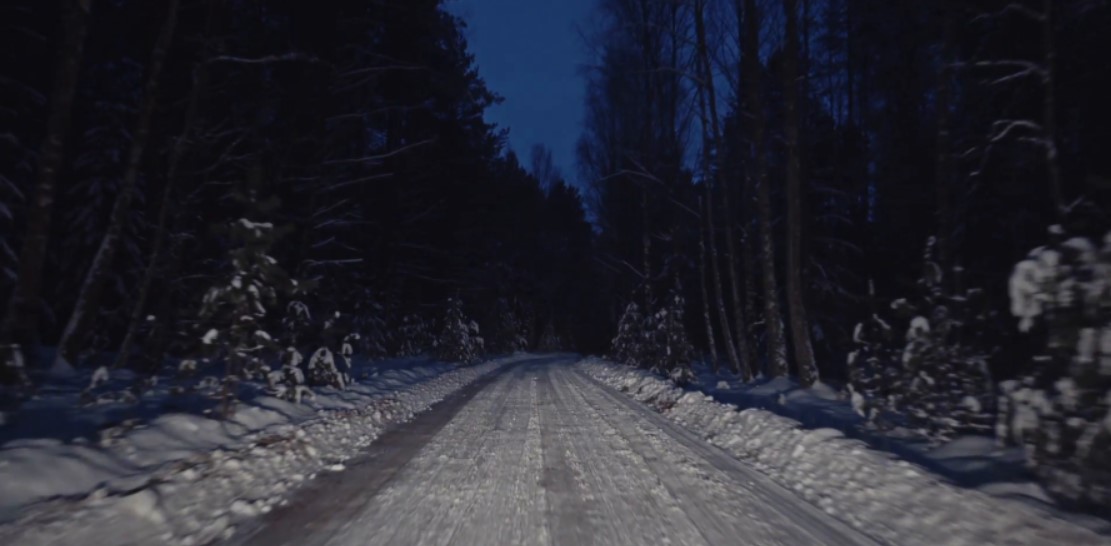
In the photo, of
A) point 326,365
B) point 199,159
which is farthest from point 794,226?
point 199,159

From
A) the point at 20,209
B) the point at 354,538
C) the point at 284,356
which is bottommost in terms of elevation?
the point at 354,538

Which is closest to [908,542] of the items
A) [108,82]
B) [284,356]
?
[284,356]

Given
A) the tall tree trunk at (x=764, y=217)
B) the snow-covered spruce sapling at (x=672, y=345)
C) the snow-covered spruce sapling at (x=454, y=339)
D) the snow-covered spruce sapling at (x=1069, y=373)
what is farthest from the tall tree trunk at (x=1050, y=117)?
the snow-covered spruce sapling at (x=454, y=339)

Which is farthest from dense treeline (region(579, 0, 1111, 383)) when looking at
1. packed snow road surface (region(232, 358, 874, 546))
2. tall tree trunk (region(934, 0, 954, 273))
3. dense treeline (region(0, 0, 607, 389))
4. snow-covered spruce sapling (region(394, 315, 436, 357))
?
snow-covered spruce sapling (region(394, 315, 436, 357))

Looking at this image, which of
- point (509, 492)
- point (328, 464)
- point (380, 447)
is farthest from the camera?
point (380, 447)

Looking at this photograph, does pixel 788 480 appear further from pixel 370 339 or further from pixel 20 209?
pixel 370 339

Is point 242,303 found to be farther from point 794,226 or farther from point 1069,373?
point 794,226

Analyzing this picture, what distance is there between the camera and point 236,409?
11430 millimetres

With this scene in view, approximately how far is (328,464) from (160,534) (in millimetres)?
3362

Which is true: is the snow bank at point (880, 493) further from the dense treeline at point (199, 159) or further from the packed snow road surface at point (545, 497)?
the dense treeline at point (199, 159)

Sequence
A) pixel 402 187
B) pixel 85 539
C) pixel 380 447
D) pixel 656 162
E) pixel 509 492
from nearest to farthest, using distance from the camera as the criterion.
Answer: pixel 85 539
pixel 509 492
pixel 380 447
pixel 656 162
pixel 402 187

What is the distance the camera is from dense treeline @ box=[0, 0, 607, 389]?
11.6 m

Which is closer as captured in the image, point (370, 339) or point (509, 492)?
point (509, 492)

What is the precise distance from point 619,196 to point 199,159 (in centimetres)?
2394
